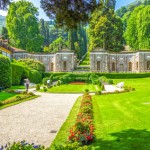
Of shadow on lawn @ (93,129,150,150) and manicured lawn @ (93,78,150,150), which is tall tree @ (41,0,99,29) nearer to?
manicured lawn @ (93,78,150,150)

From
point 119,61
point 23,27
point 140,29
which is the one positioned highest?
point 23,27

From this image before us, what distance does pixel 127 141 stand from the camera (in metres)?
9.08

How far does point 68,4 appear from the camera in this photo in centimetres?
968

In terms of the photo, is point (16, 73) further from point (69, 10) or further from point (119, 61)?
point (69, 10)

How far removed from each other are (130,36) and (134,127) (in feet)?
195

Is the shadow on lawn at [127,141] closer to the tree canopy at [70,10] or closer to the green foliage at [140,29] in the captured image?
the tree canopy at [70,10]

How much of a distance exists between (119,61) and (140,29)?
9116mm

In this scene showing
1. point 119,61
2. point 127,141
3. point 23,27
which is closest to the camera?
point 127,141

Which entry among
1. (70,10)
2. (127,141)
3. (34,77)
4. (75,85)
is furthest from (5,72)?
(127,141)

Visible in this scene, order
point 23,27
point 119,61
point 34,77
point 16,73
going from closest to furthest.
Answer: point 16,73 < point 34,77 < point 119,61 < point 23,27

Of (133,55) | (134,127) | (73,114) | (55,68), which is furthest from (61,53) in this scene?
(134,127)

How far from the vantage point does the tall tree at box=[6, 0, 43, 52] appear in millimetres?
66125

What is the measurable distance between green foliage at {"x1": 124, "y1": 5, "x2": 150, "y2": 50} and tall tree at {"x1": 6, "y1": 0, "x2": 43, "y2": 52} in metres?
23.9

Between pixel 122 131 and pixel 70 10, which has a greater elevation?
pixel 70 10
